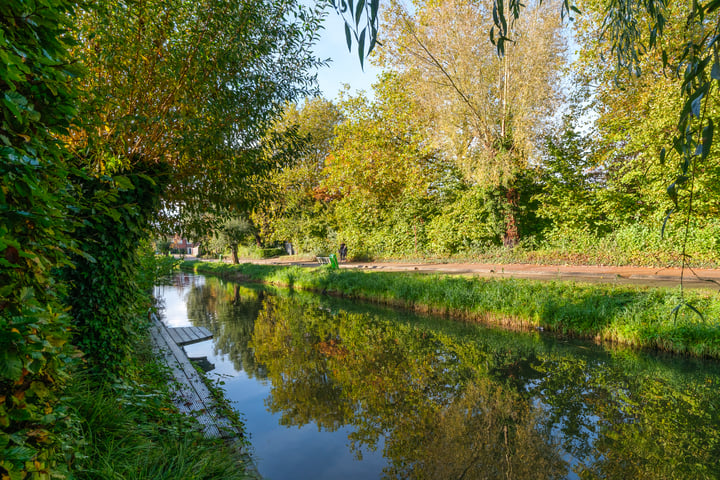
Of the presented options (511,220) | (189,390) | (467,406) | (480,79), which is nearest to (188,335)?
(189,390)

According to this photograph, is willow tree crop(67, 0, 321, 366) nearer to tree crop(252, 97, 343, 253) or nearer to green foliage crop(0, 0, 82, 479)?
green foliage crop(0, 0, 82, 479)

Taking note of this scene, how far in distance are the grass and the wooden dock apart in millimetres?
185

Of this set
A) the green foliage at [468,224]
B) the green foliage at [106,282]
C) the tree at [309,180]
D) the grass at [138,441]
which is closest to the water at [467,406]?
the grass at [138,441]

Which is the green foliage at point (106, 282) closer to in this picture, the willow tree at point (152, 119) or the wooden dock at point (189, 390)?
the willow tree at point (152, 119)

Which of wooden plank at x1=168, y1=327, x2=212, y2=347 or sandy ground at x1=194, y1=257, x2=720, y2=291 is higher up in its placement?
sandy ground at x1=194, y1=257, x2=720, y2=291

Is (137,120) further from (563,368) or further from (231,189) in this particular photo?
(563,368)

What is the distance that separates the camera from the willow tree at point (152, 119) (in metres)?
3.33

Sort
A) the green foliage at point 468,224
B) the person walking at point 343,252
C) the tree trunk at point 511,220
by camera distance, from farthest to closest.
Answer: the person walking at point 343,252 < the green foliage at point 468,224 < the tree trunk at point 511,220

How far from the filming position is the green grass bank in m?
6.44

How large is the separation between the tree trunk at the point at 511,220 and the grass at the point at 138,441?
1579cm

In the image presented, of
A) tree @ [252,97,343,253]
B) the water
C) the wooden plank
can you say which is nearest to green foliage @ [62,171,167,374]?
the water

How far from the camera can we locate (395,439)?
429 centimetres

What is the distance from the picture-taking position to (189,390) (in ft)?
14.2

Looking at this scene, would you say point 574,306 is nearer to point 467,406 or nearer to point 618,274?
point 618,274
